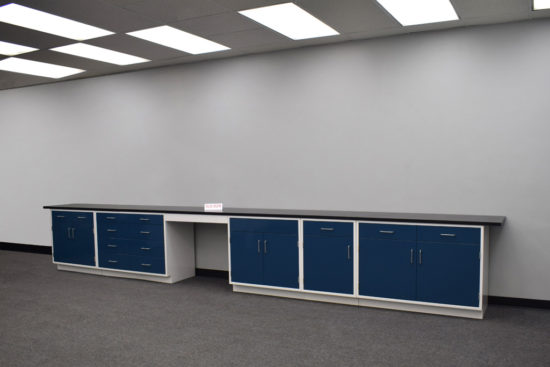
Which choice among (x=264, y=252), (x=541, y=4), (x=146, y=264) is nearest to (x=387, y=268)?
(x=264, y=252)

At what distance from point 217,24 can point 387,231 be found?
2155 mm

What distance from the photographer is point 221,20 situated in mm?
3598

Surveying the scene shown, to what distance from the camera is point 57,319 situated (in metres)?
3.73

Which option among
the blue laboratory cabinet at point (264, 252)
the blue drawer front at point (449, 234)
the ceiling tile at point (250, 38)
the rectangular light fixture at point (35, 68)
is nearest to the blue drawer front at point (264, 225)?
the blue laboratory cabinet at point (264, 252)

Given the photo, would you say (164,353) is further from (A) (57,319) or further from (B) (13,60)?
(B) (13,60)

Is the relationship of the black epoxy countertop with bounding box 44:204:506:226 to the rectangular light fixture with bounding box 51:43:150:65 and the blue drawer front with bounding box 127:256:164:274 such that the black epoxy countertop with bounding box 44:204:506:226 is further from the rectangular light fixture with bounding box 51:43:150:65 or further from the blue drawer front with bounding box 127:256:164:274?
the rectangular light fixture with bounding box 51:43:150:65

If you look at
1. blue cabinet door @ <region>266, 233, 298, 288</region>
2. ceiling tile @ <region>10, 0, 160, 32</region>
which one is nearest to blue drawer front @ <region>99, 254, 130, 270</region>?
blue cabinet door @ <region>266, 233, 298, 288</region>

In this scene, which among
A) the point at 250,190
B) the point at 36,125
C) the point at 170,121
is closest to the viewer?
the point at 250,190

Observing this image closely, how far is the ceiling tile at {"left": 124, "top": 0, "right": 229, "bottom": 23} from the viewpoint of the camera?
3.19m

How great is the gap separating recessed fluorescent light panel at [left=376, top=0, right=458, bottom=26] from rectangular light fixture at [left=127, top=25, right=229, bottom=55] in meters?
1.67

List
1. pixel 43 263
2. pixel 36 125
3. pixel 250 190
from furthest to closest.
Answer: pixel 36 125, pixel 43 263, pixel 250 190

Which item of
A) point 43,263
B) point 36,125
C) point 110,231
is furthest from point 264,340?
point 36,125

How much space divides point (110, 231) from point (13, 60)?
203 centimetres

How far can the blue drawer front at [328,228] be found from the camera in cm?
392
